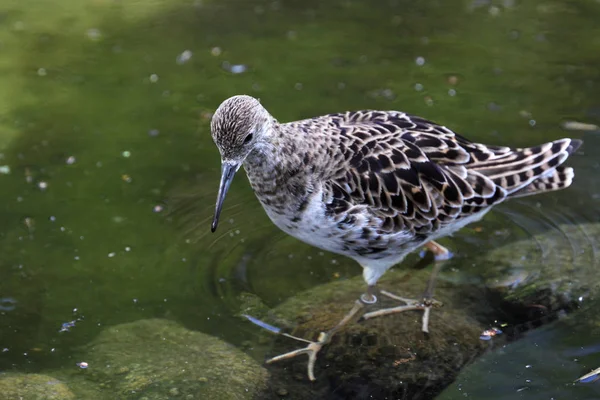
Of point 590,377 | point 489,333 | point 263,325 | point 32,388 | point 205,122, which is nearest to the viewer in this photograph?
point 590,377

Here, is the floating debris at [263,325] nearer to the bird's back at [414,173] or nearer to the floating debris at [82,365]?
the bird's back at [414,173]

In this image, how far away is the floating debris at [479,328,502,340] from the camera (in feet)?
19.5

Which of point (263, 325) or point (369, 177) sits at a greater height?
point (369, 177)

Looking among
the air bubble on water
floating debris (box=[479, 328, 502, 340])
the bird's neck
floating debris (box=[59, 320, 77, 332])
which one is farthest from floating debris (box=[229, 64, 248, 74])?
floating debris (box=[479, 328, 502, 340])

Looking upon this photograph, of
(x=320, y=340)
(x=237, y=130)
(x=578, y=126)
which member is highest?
(x=237, y=130)

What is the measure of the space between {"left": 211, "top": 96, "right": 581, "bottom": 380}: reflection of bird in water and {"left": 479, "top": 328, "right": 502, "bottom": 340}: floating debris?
41cm

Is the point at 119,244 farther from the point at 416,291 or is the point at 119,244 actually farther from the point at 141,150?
the point at 416,291

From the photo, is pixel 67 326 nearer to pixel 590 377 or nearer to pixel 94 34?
pixel 590 377

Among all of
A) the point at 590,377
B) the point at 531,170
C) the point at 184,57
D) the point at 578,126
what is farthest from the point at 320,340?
the point at 184,57

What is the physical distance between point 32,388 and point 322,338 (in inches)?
77.9

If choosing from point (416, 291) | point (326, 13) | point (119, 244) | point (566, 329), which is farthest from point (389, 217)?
point (326, 13)

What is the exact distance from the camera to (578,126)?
8.10 metres

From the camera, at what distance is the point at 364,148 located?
5816 mm

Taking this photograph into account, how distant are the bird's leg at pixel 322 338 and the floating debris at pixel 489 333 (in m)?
0.83
